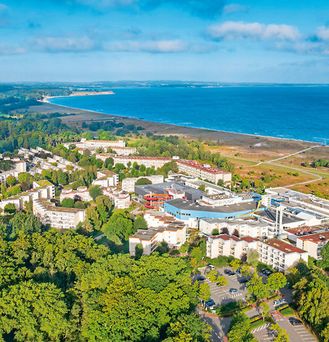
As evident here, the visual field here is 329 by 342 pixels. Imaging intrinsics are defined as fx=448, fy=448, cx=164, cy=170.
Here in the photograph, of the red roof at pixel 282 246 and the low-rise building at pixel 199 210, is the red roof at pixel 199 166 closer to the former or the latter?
the low-rise building at pixel 199 210

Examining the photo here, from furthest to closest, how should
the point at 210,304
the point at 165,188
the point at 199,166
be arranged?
the point at 199,166, the point at 165,188, the point at 210,304

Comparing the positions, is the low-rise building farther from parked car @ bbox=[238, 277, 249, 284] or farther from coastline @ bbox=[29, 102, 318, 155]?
coastline @ bbox=[29, 102, 318, 155]

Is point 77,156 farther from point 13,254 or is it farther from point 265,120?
point 265,120

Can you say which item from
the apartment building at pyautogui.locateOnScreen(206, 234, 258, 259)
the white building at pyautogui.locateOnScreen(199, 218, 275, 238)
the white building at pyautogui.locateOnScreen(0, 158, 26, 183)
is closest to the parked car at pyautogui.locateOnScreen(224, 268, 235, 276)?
the apartment building at pyautogui.locateOnScreen(206, 234, 258, 259)

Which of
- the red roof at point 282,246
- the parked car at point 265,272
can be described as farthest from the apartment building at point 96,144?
the parked car at point 265,272

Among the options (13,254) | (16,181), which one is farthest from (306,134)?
(13,254)

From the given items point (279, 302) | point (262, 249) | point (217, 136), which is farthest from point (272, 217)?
point (217, 136)

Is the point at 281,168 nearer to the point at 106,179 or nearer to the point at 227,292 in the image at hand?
the point at 106,179
